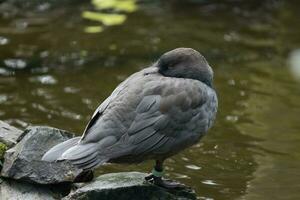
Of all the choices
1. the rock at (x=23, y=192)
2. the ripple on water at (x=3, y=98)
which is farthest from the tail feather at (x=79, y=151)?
the ripple on water at (x=3, y=98)

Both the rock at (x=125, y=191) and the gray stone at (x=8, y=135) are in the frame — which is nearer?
the rock at (x=125, y=191)

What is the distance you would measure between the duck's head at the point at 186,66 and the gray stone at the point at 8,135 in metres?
1.35

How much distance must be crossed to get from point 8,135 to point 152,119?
1634 mm

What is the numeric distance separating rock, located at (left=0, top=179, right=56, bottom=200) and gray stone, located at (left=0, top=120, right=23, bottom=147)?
437 millimetres

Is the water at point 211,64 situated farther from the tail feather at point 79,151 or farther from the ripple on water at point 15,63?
the tail feather at point 79,151

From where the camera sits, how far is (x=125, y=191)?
4746mm

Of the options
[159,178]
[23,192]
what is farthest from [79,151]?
[23,192]

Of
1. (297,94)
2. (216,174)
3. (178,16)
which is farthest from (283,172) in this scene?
(178,16)

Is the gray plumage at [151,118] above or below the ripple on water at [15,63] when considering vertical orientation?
above

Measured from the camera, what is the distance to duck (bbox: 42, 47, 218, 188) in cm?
441

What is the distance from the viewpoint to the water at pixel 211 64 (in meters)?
6.67

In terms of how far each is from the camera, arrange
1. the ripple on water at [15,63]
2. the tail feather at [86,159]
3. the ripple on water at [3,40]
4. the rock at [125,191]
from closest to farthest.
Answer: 1. the tail feather at [86,159]
2. the rock at [125,191]
3. the ripple on water at [15,63]
4. the ripple on water at [3,40]

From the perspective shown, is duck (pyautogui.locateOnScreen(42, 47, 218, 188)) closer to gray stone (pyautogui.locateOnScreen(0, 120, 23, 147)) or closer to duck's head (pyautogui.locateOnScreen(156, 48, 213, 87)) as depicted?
duck's head (pyautogui.locateOnScreen(156, 48, 213, 87))

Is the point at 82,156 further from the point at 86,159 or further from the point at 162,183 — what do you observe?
the point at 162,183
